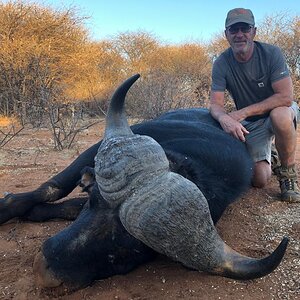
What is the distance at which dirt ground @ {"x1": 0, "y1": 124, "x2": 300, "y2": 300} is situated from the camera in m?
2.45

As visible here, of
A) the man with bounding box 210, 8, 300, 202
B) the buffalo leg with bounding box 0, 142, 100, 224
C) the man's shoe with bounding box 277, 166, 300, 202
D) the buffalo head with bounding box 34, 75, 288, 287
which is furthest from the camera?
the man with bounding box 210, 8, 300, 202

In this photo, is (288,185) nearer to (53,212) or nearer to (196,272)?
(196,272)

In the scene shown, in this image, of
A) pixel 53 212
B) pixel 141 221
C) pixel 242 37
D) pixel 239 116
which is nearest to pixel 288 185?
pixel 239 116

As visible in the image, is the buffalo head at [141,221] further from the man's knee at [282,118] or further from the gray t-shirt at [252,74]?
the gray t-shirt at [252,74]

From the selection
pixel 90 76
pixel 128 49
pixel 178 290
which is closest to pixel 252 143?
pixel 178 290

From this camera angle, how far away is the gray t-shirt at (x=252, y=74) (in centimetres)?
421

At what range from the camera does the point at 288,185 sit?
13.6ft

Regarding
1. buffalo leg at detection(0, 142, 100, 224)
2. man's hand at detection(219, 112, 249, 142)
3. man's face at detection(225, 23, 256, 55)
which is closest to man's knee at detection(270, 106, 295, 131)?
man's hand at detection(219, 112, 249, 142)

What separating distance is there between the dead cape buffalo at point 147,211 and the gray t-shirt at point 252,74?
4.06ft

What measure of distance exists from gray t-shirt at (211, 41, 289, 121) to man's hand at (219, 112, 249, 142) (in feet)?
1.60

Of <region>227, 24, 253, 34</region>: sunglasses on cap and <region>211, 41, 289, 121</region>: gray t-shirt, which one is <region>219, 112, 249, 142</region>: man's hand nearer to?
<region>211, 41, 289, 121</region>: gray t-shirt

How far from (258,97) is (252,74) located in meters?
0.26

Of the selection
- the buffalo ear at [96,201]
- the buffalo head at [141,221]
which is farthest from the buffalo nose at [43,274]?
the buffalo ear at [96,201]

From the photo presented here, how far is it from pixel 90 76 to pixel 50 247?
760 inches
